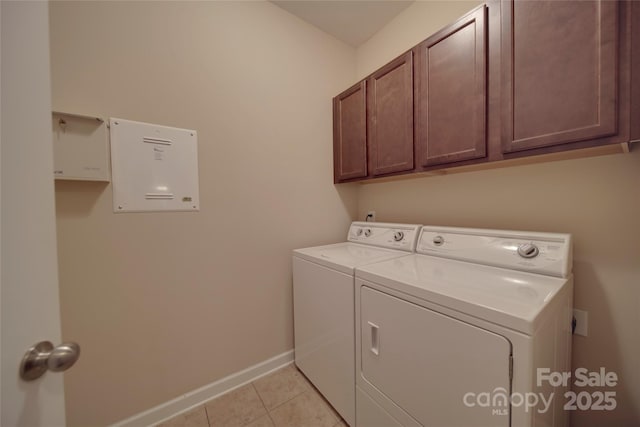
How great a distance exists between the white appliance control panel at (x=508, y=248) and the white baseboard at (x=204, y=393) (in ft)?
4.64

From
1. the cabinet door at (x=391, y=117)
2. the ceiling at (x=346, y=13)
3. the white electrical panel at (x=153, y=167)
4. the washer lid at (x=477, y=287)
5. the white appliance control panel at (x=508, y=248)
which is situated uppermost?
the ceiling at (x=346, y=13)

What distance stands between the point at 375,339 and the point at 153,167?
151 cm

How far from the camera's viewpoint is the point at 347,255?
1.54m

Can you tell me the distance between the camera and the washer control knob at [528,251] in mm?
1030

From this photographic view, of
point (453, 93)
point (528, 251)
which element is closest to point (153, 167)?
point (453, 93)

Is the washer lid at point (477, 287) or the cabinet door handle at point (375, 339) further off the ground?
the washer lid at point (477, 287)

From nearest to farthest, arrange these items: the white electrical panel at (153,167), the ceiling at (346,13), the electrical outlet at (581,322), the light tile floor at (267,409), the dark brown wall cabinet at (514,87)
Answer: the dark brown wall cabinet at (514,87) < the electrical outlet at (581,322) < the white electrical panel at (153,167) < the light tile floor at (267,409) < the ceiling at (346,13)

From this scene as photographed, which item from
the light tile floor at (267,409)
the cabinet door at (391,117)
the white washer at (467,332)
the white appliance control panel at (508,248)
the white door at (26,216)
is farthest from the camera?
the cabinet door at (391,117)

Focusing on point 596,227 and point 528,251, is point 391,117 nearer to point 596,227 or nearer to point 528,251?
point 528,251

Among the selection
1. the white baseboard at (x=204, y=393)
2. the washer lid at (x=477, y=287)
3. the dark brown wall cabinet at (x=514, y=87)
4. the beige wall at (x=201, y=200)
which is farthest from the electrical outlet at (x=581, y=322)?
the white baseboard at (x=204, y=393)

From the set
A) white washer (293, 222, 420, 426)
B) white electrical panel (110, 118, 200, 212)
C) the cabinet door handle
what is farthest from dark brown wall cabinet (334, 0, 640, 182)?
white electrical panel (110, 118, 200, 212)

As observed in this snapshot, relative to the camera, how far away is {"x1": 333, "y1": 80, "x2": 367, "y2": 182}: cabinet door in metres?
1.80

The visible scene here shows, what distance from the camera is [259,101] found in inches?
66.6

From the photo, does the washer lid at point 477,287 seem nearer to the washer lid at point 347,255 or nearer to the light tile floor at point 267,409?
the washer lid at point 347,255
